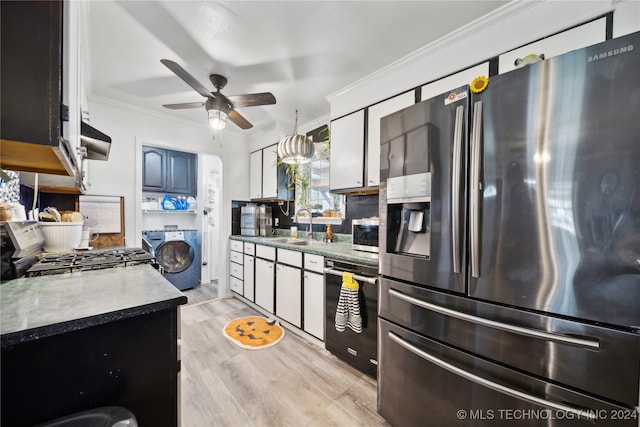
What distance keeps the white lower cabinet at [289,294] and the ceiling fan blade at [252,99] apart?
1596mm

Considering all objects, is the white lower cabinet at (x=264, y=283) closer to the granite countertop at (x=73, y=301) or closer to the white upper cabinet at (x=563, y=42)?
the granite countertop at (x=73, y=301)

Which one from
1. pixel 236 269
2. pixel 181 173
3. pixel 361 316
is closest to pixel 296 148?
pixel 361 316

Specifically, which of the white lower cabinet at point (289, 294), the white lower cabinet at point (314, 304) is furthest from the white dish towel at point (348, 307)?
the white lower cabinet at point (289, 294)

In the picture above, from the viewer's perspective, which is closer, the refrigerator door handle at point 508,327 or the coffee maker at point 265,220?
the refrigerator door handle at point 508,327

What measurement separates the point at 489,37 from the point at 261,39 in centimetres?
156

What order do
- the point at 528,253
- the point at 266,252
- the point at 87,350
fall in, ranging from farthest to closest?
the point at 266,252, the point at 528,253, the point at 87,350

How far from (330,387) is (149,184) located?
3.82m

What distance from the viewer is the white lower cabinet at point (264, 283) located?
2824 millimetres

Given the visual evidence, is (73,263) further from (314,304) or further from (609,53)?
(609,53)

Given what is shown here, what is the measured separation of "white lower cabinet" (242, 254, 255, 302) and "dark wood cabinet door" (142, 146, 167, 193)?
1.99m

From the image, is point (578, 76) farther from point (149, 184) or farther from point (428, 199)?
point (149, 184)

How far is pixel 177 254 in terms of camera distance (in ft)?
12.9

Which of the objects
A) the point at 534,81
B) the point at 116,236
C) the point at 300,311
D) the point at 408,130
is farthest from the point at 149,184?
the point at 534,81

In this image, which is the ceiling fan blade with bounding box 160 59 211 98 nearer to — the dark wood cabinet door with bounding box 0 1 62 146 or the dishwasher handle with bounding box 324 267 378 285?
the dark wood cabinet door with bounding box 0 1 62 146
